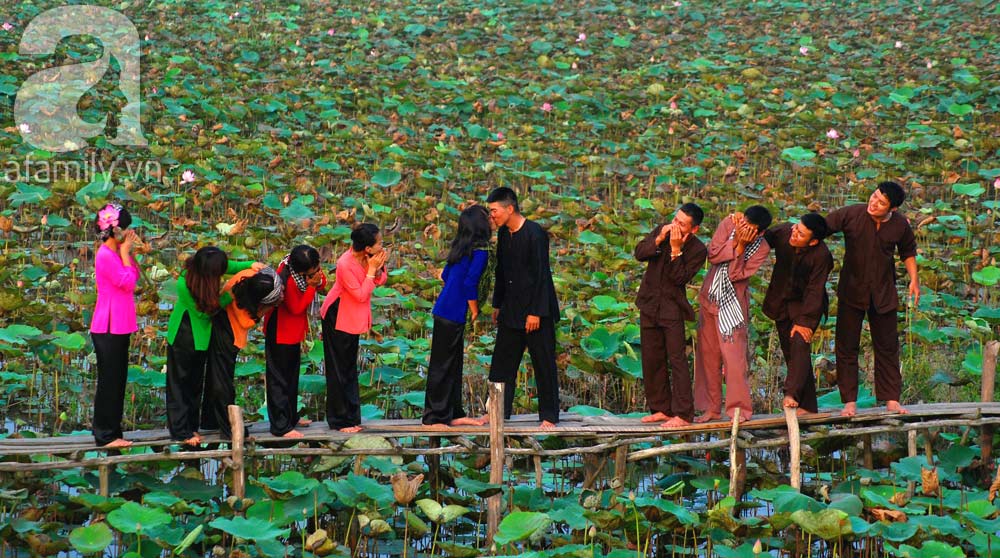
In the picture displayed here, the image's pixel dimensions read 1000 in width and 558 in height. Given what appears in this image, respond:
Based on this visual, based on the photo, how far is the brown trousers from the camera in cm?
714

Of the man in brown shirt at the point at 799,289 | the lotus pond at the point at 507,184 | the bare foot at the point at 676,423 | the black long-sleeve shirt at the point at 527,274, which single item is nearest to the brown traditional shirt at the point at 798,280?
the man in brown shirt at the point at 799,289

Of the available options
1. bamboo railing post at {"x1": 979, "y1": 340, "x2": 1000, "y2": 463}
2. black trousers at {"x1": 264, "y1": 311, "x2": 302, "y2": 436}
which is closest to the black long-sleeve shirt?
black trousers at {"x1": 264, "y1": 311, "x2": 302, "y2": 436}

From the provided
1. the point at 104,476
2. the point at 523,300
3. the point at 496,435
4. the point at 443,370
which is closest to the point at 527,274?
the point at 523,300

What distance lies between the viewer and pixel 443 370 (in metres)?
7.07

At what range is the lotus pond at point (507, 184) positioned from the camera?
6.37 m

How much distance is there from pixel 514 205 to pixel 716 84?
967 centimetres

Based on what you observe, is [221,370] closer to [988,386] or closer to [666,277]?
[666,277]

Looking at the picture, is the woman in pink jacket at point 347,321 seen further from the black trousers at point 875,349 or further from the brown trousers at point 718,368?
the black trousers at point 875,349

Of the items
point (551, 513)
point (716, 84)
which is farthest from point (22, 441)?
point (716, 84)

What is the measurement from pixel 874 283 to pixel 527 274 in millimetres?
1918

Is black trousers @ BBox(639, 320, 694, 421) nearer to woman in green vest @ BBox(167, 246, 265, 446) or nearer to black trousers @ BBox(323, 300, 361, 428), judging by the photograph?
black trousers @ BBox(323, 300, 361, 428)

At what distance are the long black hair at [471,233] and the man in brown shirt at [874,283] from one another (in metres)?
1.94

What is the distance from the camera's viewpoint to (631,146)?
13977 millimetres

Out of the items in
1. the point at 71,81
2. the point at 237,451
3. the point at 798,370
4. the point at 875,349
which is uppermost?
the point at 71,81
